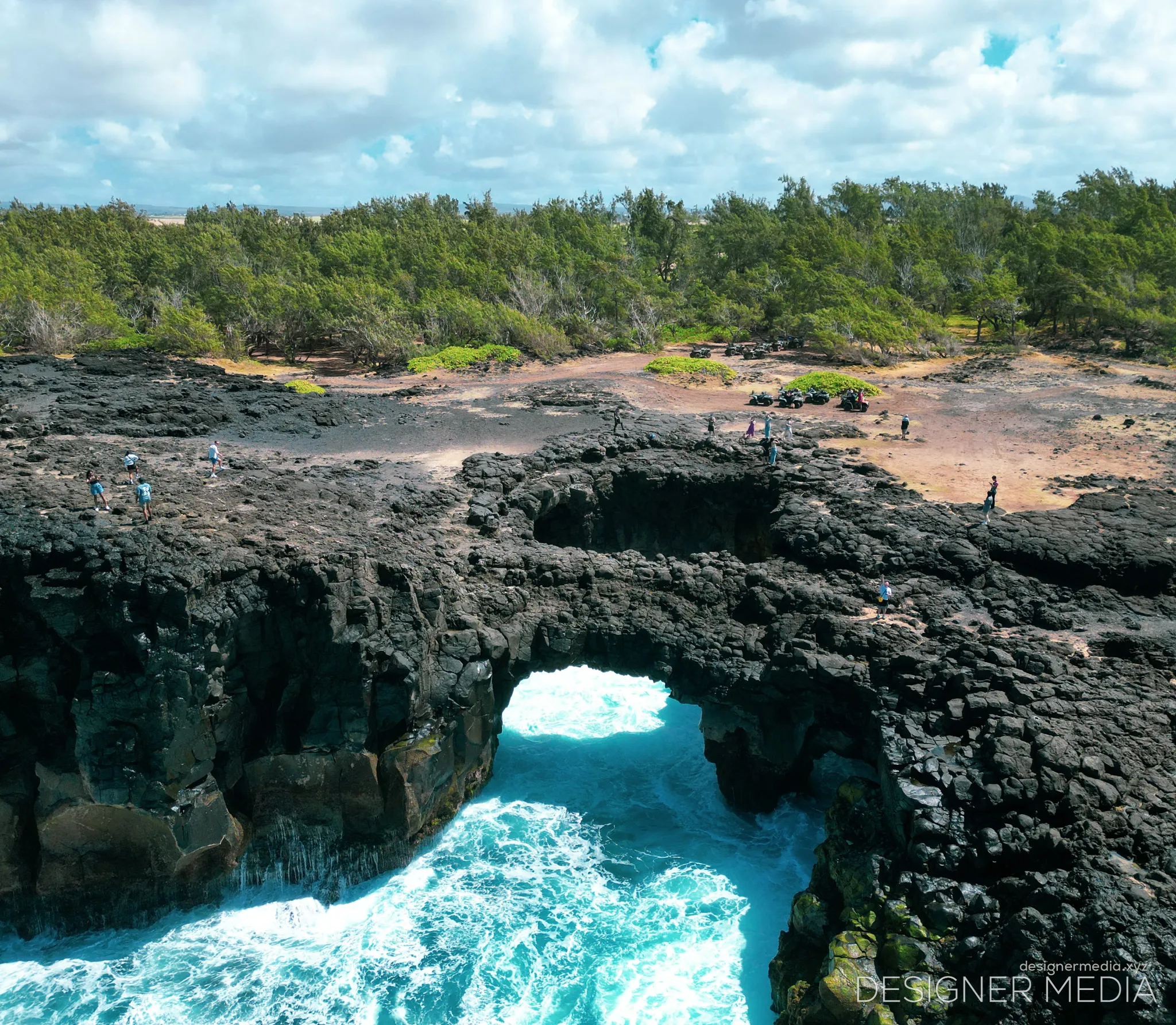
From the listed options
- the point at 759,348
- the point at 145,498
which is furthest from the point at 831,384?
the point at 145,498

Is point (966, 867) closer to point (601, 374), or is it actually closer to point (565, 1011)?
point (565, 1011)

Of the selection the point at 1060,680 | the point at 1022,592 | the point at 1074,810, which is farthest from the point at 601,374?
the point at 1074,810

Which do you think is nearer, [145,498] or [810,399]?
[145,498]

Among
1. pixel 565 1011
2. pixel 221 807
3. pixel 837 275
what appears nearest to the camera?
pixel 565 1011

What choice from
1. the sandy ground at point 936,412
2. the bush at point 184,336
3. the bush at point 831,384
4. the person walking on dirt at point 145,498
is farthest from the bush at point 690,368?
the person walking on dirt at point 145,498

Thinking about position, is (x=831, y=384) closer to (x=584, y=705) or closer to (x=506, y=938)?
(x=584, y=705)

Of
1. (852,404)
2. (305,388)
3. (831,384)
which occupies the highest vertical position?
(305,388)

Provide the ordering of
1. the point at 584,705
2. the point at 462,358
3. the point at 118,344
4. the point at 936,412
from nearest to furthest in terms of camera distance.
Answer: the point at 584,705, the point at 936,412, the point at 118,344, the point at 462,358
